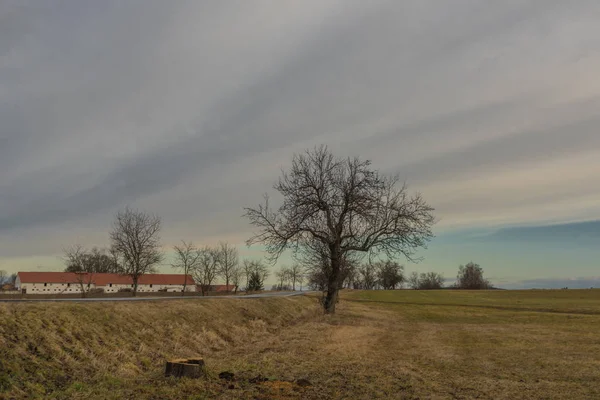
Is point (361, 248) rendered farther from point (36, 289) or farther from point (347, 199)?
point (36, 289)

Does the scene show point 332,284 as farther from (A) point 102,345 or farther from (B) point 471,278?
(B) point 471,278

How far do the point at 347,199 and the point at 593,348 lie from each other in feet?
54.8

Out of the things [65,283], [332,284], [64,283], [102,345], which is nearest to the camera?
[102,345]

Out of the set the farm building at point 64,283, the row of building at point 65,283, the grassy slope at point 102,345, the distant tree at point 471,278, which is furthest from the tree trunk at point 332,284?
the distant tree at point 471,278

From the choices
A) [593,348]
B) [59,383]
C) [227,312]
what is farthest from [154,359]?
[593,348]

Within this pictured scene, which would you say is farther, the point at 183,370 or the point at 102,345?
the point at 102,345

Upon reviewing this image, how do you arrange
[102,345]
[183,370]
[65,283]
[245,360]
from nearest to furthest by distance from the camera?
[183,370]
[102,345]
[245,360]
[65,283]

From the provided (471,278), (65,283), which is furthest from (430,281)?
(65,283)

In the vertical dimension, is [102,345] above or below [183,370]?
above

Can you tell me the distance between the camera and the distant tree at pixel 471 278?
584ft

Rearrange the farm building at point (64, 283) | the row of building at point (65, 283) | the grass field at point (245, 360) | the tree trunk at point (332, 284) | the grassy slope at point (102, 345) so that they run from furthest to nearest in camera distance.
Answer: the farm building at point (64, 283), the row of building at point (65, 283), the tree trunk at point (332, 284), the grass field at point (245, 360), the grassy slope at point (102, 345)

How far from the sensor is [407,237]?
102 ft

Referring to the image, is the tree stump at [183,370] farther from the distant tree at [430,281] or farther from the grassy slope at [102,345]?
the distant tree at [430,281]

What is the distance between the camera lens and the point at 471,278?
598ft
